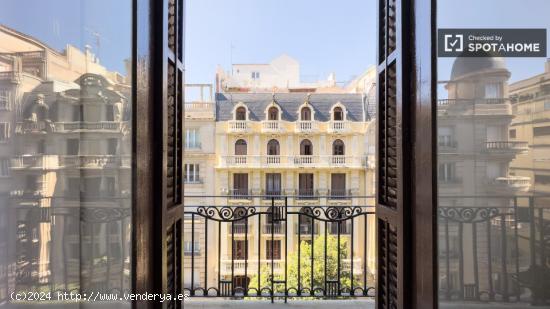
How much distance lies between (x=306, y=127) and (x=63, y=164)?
9.75 meters

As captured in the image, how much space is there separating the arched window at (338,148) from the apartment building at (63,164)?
9.56 metres

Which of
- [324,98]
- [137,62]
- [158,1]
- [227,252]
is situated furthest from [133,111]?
[324,98]

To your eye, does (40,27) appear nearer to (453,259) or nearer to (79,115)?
(79,115)

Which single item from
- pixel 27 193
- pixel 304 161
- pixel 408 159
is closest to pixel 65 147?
pixel 27 193

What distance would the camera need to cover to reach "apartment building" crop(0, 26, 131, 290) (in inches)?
26.0

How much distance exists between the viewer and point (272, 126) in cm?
1031

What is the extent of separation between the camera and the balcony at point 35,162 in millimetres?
665

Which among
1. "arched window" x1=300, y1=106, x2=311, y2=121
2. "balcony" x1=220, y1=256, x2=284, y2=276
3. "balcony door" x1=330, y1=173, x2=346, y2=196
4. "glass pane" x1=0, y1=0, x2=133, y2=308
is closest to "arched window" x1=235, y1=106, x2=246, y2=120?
"arched window" x1=300, y1=106, x2=311, y2=121

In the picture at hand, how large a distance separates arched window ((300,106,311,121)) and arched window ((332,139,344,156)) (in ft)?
3.83

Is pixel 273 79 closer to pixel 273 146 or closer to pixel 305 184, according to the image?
pixel 273 146

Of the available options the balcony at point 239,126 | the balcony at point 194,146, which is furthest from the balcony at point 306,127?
the balcony at point 194,146

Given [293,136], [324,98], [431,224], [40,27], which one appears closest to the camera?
[40,27]

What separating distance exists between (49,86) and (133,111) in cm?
31

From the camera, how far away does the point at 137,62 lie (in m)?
1.09
